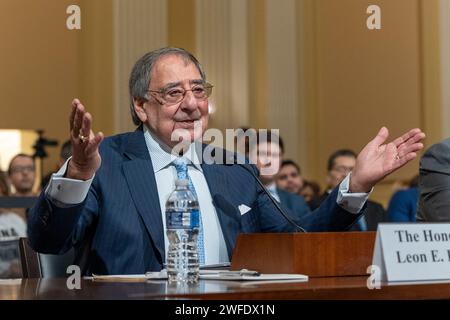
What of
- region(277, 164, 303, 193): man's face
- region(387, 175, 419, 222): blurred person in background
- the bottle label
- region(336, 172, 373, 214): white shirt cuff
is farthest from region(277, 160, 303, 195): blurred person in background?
the bottle label

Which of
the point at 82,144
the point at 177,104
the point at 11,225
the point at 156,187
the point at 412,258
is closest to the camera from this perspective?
the point at 412,258

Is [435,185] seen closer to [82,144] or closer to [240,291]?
[82,144]

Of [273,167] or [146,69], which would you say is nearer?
[146,69]

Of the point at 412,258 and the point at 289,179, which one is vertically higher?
the point at 412,258

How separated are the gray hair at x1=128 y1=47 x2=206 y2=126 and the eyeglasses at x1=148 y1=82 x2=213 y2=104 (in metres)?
0.04

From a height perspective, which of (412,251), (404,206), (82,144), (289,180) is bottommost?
(404,206)

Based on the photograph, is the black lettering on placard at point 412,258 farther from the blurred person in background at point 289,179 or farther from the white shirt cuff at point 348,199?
the blurred person in background at point 289,179

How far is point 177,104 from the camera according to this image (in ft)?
9.83

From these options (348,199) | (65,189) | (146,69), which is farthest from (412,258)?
(146,69)

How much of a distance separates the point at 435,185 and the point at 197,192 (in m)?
0.74

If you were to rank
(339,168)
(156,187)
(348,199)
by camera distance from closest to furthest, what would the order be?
(348,199) < (156,187) < (339,168)

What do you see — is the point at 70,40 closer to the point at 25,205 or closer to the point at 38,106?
the point at 38,106
